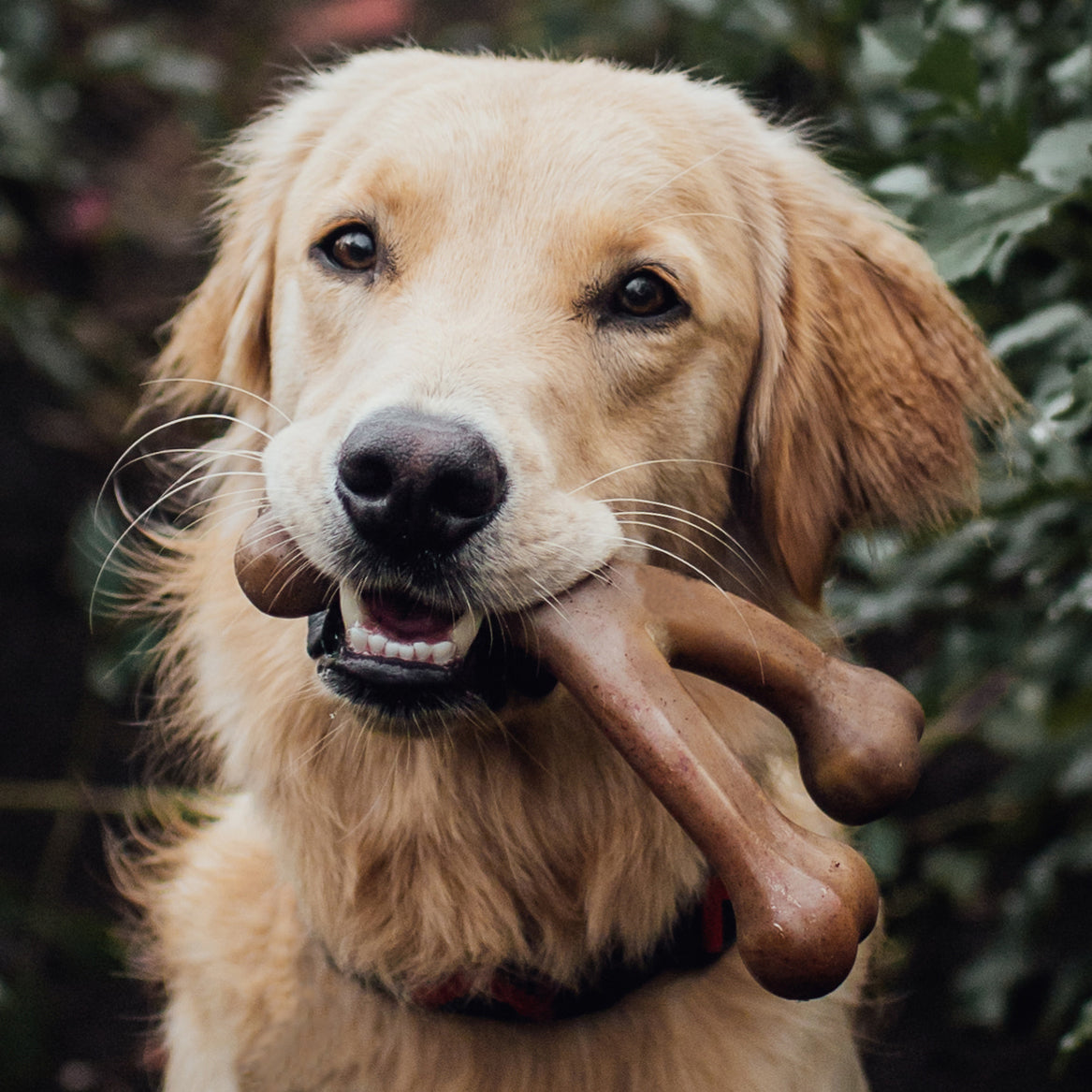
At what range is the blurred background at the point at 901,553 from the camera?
252cm

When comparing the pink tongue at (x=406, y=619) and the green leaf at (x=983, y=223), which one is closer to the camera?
the pink tongue at (x=406, y=619)

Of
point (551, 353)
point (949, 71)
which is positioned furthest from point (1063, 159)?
point (551, 353)

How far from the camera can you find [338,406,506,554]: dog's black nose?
1640 mm

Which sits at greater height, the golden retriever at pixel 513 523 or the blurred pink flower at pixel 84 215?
the golden retriever at pixel 513 523

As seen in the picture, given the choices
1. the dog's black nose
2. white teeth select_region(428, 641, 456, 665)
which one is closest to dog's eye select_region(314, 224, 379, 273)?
the dog's black nose

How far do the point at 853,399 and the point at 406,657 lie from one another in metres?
1.05

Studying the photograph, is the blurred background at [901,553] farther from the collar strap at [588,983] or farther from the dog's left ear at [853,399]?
the collar strap at [588,983]

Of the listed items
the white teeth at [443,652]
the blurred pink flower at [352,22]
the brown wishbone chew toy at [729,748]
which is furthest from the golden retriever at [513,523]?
the blurred pink flower at [352,22]

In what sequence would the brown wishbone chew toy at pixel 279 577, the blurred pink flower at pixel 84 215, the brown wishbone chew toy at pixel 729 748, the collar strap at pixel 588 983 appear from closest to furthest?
the brown wishbone chew toy at pixel 729 748, the brown wishbone chew toy at pixel 279 577, the collar strap at pixel 588 983, the blurred pink flower at pixel 84 215

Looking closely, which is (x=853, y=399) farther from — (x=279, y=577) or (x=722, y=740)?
(x=279, y=577)

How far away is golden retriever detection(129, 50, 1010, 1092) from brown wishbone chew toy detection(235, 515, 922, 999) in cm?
8

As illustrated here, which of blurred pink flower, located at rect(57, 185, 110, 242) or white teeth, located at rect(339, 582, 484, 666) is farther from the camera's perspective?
blurred pink flower, located at rect(57, 185, 110, 242)

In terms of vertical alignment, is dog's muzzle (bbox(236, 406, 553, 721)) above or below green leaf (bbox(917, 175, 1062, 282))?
below

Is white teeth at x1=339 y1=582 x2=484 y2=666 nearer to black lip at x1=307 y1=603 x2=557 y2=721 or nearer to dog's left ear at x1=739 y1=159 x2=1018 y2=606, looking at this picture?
black lip at x1=307 y1=603 x2=557 y2=721
